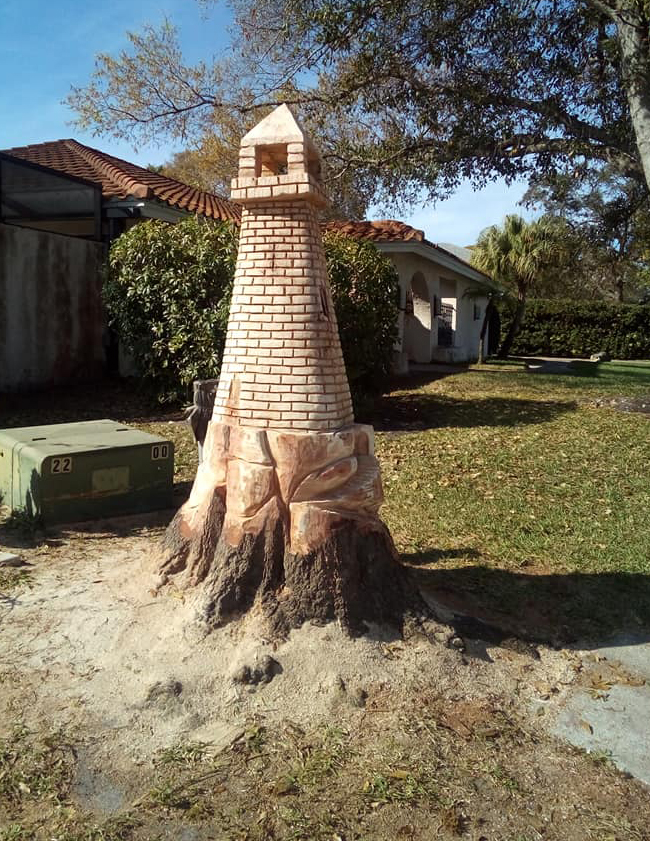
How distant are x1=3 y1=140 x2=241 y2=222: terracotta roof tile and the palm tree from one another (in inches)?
467

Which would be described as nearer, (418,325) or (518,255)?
(418,325)

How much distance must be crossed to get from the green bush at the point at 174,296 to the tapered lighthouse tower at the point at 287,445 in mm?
5268

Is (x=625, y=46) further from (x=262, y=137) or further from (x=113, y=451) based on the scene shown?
(x=113, y=451)

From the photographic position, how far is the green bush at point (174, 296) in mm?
9320

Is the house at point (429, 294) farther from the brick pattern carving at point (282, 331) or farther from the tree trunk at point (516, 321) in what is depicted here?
→ the brick pattern carving at point (282, 331)

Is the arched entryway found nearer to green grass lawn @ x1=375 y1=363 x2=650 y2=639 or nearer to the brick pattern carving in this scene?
green grass lawn @ x1=375 y1=363 x2=650 y2=639

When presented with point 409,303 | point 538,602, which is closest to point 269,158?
point 538,602

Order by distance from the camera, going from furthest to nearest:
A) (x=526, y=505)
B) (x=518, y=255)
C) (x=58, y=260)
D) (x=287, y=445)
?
(x=518, y=255)
(x=58, y=260)
(x=526, y=505)
(x=287, y=445)

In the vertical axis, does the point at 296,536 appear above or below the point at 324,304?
below

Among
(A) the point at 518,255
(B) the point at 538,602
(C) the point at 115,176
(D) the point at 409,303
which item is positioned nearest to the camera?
(B) the point at 538,602

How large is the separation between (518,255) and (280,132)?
875 inches

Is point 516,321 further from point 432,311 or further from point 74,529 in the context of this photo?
point 74,529

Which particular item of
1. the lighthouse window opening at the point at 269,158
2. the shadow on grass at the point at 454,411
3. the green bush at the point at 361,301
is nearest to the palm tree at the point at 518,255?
the shadow on grass at the point at 454,411

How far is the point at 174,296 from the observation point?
9547mm
